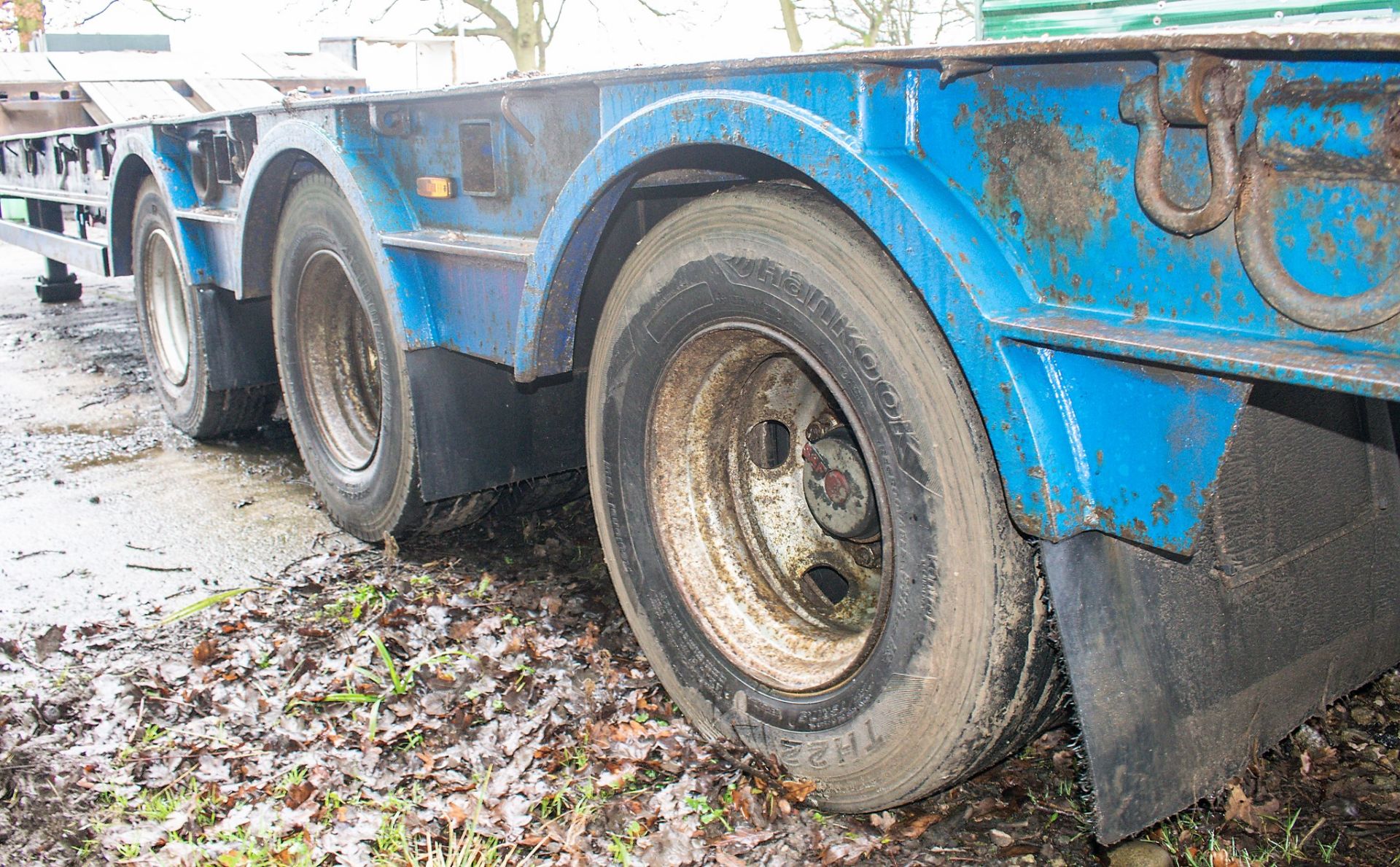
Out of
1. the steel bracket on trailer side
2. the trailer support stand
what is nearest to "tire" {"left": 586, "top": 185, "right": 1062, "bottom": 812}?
the steel bracket on trailer side

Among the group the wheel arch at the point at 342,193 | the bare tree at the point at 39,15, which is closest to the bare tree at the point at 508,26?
the bare tree at the point at 39,15

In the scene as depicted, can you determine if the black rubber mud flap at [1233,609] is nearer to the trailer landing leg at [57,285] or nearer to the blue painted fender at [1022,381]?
the blue painted fender at [1022,381]

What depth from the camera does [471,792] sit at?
2576mm

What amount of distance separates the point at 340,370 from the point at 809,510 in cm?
230

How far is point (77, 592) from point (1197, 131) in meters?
3.73

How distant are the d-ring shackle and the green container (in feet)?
4.56

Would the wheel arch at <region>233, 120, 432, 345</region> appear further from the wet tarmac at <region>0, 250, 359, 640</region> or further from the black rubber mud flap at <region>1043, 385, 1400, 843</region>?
the black rubber mud flap at <region>1043, 385, 1400, 843</region>

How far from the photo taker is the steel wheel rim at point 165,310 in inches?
225

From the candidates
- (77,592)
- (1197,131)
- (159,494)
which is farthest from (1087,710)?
(159,494)

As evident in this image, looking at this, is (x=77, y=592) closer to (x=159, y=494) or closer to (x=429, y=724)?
(x=159, y=494)

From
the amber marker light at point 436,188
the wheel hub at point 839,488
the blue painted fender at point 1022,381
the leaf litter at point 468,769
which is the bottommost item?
the leaf litter at point 468,769

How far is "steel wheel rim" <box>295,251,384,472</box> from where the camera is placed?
13.7ft

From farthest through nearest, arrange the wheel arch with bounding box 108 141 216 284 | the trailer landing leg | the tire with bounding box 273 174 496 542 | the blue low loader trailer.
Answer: the trailer landing leg → the wheel arch with bounding box 108 141 216 284 → the tire with bounding box 273 174 496 542 → the blue low loader trailer

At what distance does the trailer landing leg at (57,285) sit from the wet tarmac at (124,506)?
3251 mm
